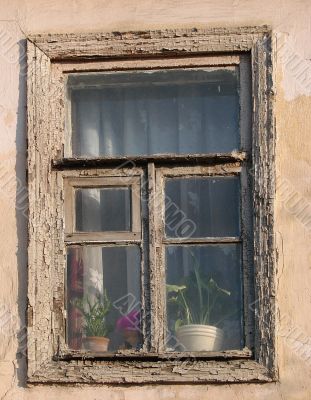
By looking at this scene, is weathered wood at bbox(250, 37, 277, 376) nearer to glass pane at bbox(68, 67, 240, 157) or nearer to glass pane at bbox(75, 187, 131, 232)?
glass pane at bbox(68, 67, 240, 157)

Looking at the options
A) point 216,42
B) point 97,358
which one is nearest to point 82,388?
point 97,358

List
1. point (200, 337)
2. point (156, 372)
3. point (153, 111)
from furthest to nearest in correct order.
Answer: point (153, 111)
point (200, 337)
point (156, 372)

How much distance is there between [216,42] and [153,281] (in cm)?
109

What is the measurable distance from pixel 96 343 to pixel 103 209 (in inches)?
23.2

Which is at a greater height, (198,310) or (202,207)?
(202,207)

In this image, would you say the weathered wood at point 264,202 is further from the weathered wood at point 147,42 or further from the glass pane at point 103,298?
the glass pane at point 103,298

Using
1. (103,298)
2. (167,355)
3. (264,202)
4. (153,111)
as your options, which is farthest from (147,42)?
(167,355)

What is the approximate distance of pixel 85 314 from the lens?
6.28m

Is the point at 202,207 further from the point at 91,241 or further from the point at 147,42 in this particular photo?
the point at 147,42

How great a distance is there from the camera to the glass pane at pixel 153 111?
255 inches

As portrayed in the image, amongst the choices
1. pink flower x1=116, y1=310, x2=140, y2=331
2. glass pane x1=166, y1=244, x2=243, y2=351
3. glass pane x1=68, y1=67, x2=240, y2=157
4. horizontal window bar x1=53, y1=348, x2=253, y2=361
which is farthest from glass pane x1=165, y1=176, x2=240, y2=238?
horizontal window bar x1=53, y1=348, x2=253, y2=361

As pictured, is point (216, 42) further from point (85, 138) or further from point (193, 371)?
point (193, 371)

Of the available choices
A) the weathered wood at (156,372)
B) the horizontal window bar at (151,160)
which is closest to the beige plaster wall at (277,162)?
the weathered wood at (156,372)

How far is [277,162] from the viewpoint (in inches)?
247
